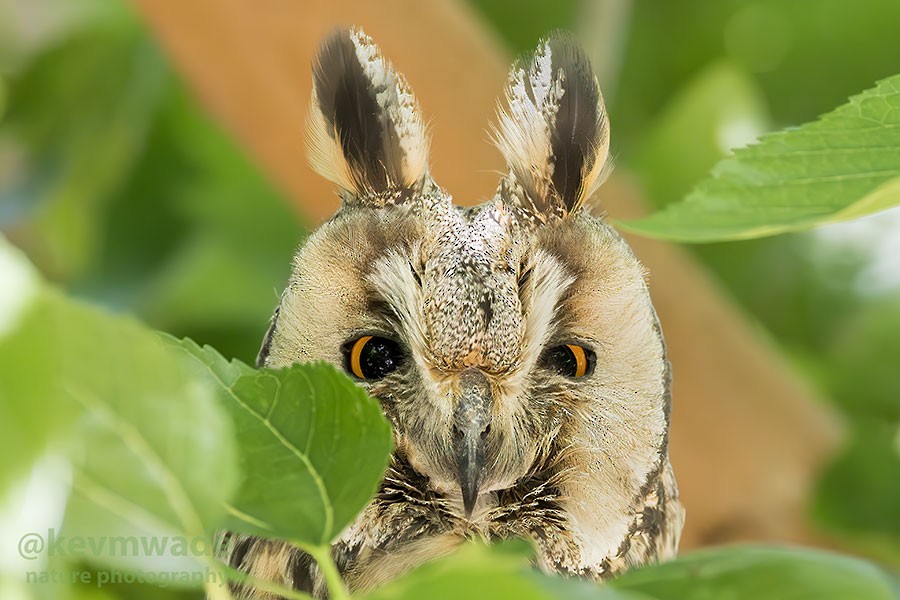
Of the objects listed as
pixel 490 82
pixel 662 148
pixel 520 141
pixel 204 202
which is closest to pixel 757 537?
pixel 662 148

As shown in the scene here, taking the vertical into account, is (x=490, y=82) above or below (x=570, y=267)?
above

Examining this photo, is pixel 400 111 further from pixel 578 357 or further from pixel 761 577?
pixel 761 577

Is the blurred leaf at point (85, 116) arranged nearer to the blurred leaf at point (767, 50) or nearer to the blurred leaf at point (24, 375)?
the blurred leaf at point (767, 50)

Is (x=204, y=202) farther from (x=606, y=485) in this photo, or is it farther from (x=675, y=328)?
(x=606, y=485)

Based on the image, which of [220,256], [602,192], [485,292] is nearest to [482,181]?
[602,192]

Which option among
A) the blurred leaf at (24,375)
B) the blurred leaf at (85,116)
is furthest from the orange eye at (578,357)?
the blurred leaf at (85,116)

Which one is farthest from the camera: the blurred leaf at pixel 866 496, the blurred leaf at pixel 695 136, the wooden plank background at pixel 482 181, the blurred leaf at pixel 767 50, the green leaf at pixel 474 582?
the blurred leaf at pixel 767 50
